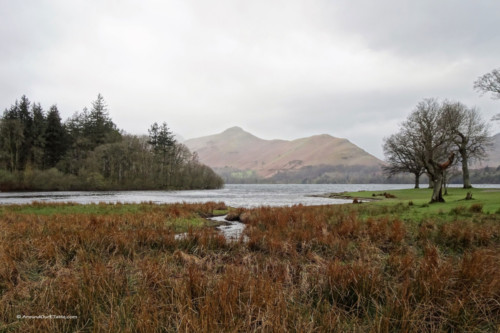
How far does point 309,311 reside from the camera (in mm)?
3613

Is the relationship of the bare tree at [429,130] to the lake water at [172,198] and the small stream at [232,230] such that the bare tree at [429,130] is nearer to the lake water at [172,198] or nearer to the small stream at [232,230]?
the lake water at [172,198]

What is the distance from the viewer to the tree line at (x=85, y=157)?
5831 centimetres

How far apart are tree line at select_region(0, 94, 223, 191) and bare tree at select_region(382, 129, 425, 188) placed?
57421 millimetres

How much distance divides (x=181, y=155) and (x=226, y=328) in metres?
91.9

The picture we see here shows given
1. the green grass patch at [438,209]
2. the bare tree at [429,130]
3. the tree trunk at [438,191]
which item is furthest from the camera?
the bare tree at [429,130]

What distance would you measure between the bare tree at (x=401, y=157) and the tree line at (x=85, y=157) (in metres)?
57.4

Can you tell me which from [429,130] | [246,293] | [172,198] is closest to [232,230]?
[246,293]

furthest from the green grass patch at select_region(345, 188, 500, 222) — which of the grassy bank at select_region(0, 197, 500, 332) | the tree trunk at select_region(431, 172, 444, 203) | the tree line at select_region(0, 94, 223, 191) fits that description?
the tree line at select_region(0, 94, 223, 191)

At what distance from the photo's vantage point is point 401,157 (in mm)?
53500

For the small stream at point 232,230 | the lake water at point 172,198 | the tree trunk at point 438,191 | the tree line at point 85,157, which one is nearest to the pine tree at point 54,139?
the tree line at point 85,157

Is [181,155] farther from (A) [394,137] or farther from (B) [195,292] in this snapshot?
(B) [195,292]

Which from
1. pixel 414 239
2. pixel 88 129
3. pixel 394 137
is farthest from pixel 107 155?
pixel 414 239

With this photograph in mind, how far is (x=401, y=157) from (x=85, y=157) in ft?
259

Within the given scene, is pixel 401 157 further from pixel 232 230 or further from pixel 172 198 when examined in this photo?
pixel 232 230
